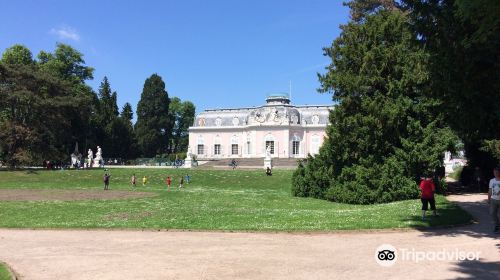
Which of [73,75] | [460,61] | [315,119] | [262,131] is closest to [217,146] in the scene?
[262,131]

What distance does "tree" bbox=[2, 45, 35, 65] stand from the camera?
210 ft

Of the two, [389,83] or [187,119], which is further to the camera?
[187,119]

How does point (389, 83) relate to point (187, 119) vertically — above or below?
below

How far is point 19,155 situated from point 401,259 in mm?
51957

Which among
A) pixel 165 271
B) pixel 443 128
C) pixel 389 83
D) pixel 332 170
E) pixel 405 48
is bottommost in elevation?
pixel 165 271

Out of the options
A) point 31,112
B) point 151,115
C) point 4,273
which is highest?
point 151,115

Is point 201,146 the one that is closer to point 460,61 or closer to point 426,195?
point 426,195

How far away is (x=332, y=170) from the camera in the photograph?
81.7 ft

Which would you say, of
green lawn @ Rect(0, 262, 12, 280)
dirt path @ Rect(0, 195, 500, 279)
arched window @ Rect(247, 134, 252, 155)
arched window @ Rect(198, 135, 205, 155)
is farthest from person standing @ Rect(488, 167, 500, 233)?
arched window @ Rect(198, 135, 205, 155)

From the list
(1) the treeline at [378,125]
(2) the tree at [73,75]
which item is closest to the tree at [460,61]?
(1) the treeline at [378,125]

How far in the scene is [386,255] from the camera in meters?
9.23

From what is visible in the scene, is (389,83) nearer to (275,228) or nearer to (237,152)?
(275,228)

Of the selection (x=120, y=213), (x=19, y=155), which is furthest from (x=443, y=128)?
(x=19, y=155)

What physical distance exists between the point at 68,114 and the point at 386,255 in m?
57.2
